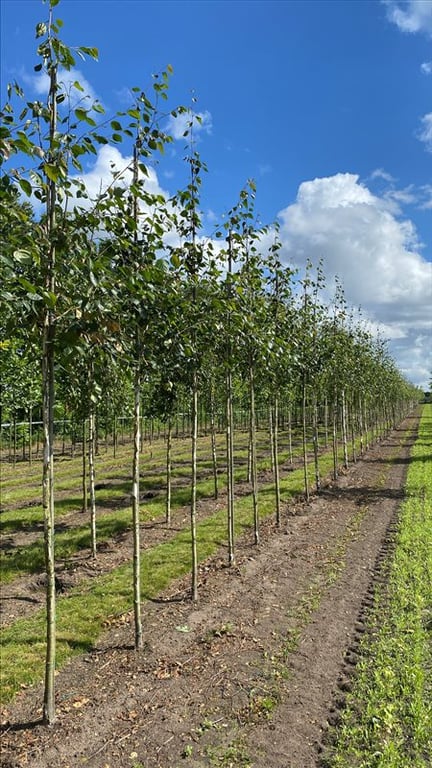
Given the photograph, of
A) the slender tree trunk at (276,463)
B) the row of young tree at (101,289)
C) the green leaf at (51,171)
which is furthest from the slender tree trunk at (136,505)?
the slender tree trunk at (276,463)

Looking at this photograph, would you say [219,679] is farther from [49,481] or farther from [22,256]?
[22,256]

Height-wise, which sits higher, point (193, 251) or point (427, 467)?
point (193, 251)

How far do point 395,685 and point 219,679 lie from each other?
2316 millimetres

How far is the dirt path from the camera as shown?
523cm

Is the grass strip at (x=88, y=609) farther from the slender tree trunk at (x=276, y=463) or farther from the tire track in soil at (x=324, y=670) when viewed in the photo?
the tire track in soil at (x=324, y=670)

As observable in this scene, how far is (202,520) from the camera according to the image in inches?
628

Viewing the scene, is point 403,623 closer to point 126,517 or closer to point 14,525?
point 126,517

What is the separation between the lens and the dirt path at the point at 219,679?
5.23m

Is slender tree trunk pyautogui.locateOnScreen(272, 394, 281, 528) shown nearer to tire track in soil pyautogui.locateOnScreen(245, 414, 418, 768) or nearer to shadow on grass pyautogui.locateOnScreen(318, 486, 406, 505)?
tire track in soil pyautogui.locateOnScreen(245, 414, 418, 768)

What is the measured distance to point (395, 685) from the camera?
621cm

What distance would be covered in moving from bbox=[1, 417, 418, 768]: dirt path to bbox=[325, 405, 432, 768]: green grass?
0.29 metres

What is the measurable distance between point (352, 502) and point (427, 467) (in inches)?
383

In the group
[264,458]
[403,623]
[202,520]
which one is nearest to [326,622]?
[403,623]

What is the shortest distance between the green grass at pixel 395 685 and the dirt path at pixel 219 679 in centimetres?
29
